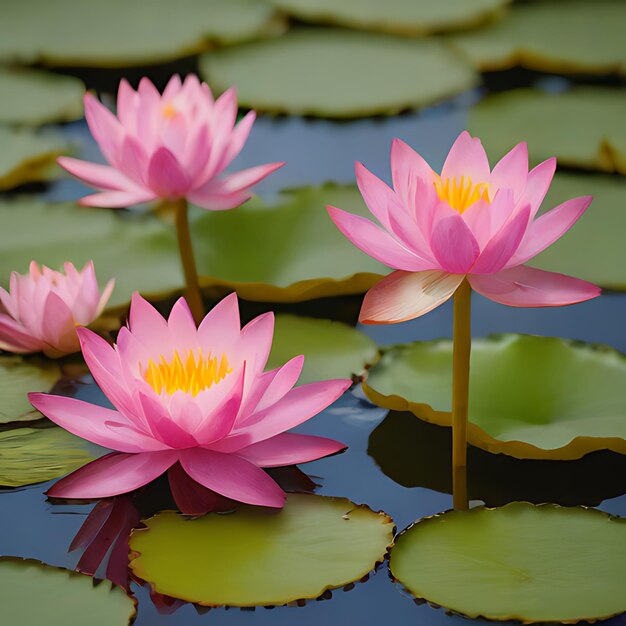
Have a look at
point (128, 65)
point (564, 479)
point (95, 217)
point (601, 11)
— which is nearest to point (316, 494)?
point (564, 479)

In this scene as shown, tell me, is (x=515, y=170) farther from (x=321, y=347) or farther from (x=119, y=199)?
(x=119, y=199)

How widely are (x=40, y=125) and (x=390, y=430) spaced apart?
3.79ft

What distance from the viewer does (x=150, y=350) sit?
976 millimetres

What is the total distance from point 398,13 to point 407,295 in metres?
1.55

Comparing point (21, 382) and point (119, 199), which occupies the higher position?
point (119, 199)

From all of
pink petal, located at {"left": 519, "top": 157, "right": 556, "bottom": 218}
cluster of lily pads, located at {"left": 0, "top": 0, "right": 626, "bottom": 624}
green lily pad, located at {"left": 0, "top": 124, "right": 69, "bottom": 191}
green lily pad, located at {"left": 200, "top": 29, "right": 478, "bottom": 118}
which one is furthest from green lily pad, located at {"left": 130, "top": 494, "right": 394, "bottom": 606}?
green lily pad, located at {"left": 200, "top": 29, "right": 478, "bottom": 118}

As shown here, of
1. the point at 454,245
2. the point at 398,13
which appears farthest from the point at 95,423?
the point at 398,13

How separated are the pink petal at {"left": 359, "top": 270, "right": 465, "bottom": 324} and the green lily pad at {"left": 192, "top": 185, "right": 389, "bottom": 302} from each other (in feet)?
1.15

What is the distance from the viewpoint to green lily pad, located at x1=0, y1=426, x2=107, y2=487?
0.98m

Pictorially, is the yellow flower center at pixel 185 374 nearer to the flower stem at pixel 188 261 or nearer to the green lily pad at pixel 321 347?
the green lily pad at pixel 321 347

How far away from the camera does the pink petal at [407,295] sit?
0.90 meters

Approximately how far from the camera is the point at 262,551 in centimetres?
87

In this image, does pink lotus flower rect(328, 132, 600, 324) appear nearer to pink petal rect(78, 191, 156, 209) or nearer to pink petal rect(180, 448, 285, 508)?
pink petal rect(180, 448, 285, 508)

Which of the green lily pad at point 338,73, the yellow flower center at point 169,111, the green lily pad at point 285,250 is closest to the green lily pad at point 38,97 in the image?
the green lily pad at point 338,73
